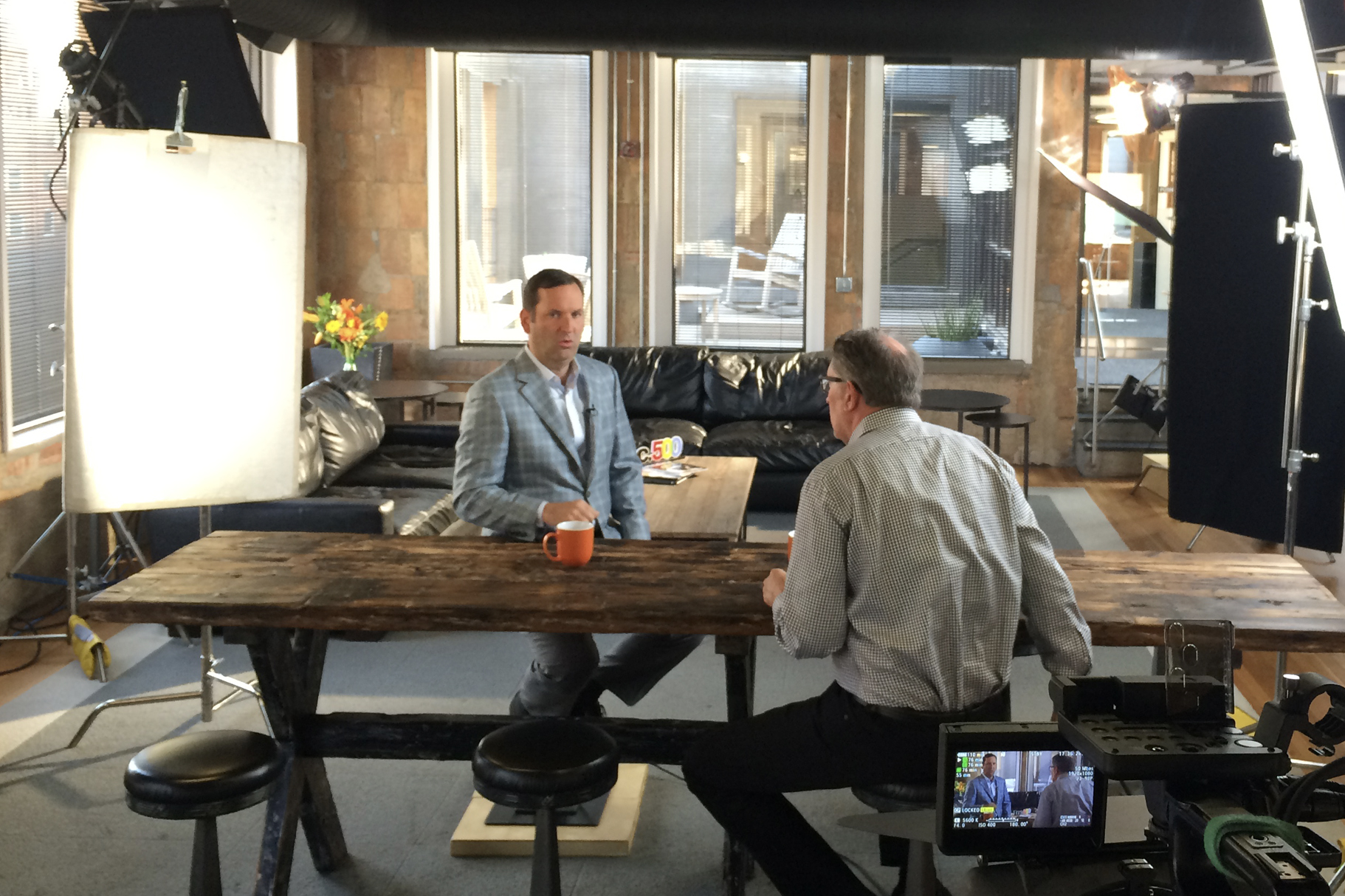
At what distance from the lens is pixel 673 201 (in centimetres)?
955

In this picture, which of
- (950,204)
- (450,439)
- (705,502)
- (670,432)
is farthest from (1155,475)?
(450,439)

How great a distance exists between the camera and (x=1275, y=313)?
6.01 meters

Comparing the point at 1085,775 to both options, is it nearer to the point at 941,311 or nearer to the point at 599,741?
the point at 599,741

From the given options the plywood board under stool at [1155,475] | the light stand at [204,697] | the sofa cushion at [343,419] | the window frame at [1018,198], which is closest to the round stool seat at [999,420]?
the plywood board under stool at [1155,475]

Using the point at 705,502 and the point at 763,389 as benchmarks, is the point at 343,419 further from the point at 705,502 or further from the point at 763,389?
the point at 763,389

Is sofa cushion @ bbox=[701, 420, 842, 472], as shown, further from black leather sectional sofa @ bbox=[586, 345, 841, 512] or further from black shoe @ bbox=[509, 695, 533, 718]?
black shoe @ bbox=[509, 695, 533, 718]

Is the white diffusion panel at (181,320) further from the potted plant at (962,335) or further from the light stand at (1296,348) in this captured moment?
the potted plant at (962,335)

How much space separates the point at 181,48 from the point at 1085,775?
3716mm

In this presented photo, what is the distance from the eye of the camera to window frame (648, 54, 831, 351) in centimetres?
928

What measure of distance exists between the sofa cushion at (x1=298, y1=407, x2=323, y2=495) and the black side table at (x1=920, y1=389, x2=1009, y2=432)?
3.41 metres

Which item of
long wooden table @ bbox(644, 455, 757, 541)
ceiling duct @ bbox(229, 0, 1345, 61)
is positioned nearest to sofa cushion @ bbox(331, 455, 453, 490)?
long wooden table @ bbox(644, 455, 757, 541)

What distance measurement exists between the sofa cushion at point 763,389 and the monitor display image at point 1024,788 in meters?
6.36

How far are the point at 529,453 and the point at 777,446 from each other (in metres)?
4.22

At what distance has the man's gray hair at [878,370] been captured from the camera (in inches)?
104
